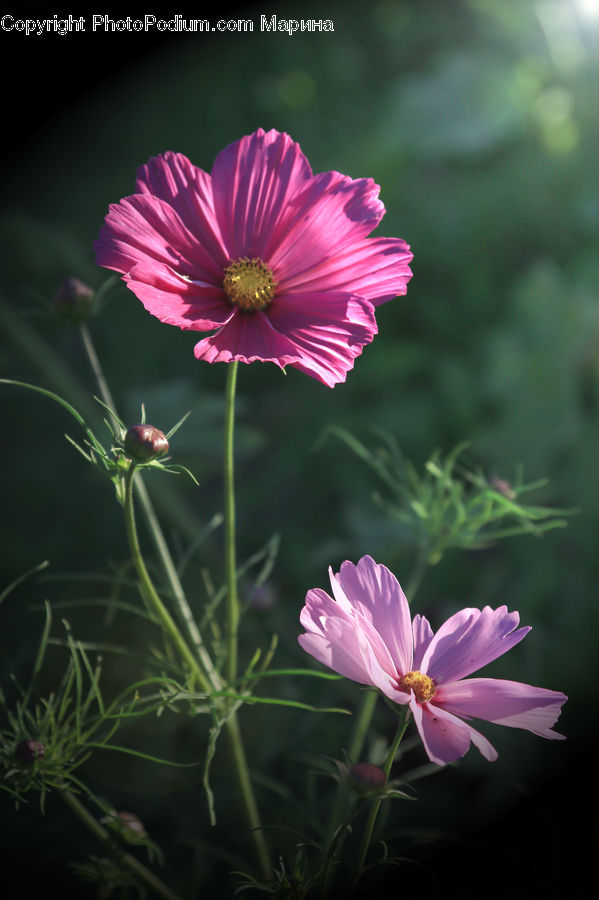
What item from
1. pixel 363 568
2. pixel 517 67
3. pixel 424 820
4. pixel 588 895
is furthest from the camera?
pixel 517 67

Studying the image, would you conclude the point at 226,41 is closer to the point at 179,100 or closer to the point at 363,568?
the point at 179,100

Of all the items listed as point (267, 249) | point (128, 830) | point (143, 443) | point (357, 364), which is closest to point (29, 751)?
point (128, 830)

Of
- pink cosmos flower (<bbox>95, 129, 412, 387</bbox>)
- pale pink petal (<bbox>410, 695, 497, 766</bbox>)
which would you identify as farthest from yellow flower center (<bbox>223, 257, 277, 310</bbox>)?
pale pink petal (<bbox>410, 695, 497, 766</bbox>)

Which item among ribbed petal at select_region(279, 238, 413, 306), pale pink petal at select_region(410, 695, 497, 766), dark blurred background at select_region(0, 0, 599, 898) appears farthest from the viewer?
dark blurred background at select_region(0, 0, 599, 898)

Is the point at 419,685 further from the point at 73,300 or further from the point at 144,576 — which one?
the point at 73,300

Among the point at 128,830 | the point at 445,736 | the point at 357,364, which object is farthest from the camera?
the point at 357,364

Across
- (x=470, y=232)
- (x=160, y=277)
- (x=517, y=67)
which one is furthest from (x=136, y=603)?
(x=517, y=67)

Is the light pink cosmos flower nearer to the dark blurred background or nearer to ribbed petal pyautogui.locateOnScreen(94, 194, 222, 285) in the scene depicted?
ribbed petal pyautogui.locateOnScreen(94, 194, 222, 285)
